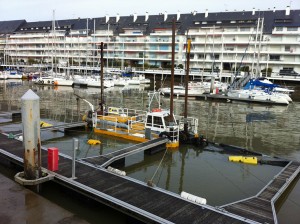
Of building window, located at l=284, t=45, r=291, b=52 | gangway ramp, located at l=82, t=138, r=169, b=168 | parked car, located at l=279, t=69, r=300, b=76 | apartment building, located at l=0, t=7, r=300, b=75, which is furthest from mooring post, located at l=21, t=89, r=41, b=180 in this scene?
building window, located at l=284, t=45, r=291, b=52

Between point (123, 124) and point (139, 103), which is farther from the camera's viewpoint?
point (139, 103)

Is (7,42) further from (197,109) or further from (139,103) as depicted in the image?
(197,109)

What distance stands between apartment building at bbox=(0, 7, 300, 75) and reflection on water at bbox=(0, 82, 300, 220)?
30661mm

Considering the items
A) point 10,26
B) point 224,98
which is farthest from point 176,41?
point 10,26

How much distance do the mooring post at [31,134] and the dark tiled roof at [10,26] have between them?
12539cm

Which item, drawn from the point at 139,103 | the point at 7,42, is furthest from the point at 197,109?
the point at 7,42

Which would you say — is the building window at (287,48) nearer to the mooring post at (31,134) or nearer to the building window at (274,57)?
the building window at (274,57)

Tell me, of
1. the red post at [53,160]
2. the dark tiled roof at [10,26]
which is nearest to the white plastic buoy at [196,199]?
the red post at [53,160]

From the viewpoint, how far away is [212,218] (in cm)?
1009

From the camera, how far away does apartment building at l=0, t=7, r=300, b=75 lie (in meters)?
75.4

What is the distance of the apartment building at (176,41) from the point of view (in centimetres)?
7544

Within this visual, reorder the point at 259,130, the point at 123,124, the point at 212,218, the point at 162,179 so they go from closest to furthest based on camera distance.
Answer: the point at 212,218, the point at 162,179, the point at 123,124, the point at 259,130

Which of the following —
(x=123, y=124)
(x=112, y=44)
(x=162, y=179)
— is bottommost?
(x=162, y=179)

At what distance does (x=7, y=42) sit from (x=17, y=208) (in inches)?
4865
